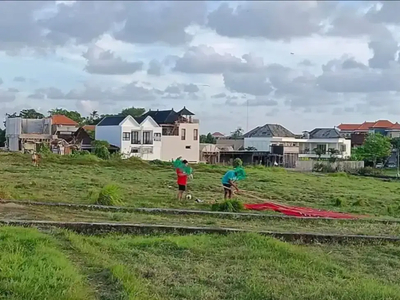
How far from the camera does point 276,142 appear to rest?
243 feet

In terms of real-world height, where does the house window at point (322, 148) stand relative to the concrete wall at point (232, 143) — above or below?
below

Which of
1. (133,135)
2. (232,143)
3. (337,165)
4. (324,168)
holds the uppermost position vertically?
(133,135)

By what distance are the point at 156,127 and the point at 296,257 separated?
5463 centimetres

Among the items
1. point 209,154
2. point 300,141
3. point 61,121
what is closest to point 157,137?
point 209,154

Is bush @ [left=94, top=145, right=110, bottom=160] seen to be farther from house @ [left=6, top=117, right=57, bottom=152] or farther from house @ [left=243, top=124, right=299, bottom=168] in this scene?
house @ [left=243, top=124, right=299, bottom=168]

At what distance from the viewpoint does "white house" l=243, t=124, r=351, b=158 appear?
74250 millimetres

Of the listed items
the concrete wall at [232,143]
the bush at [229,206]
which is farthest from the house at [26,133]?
the bush at [229,206]

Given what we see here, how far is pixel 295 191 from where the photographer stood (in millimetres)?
26328

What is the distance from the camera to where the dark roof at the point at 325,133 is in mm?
76250

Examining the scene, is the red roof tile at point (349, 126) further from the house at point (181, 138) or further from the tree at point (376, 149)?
the house at point (181, 138)

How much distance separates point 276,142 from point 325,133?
25.4 ft

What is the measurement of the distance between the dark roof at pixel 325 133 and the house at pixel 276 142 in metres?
3.00

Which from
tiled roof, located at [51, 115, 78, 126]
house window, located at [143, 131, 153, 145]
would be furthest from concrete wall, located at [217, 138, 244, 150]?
house window, located at [143, 131, 153, 145]

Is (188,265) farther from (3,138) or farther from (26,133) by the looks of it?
(3,138)
